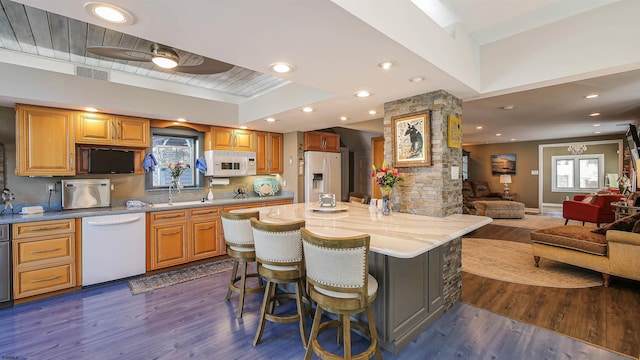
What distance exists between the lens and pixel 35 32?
2678mm

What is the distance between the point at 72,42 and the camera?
2.88 m

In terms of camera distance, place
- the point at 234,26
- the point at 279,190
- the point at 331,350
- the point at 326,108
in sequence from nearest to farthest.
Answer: the point at 234,26 < the point at 331,350 < the point at 326,108 < the point at 279,190

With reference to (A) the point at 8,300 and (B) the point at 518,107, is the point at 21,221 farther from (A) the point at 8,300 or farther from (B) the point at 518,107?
(B) the point at 518,107

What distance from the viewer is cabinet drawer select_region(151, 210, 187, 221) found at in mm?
3771

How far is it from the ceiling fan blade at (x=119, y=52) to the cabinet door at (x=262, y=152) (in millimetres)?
2726

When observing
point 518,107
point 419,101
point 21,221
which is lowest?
point 21,221

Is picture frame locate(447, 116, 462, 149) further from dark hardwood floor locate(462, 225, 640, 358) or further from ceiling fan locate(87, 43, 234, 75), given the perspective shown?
ceiling fan locate(87, 43, 234, 75)

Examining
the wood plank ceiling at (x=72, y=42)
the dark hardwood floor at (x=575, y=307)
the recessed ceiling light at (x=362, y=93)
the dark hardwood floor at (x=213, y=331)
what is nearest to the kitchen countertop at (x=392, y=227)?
the dark hardwood floor at (x=213, y=331)

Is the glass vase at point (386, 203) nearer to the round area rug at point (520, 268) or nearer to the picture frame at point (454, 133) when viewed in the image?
the picture frame at point (454, 133)

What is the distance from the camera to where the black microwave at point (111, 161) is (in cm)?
362

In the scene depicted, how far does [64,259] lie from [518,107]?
6995 mm

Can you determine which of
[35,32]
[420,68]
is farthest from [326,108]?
[35,32]

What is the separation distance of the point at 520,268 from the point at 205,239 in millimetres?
4669

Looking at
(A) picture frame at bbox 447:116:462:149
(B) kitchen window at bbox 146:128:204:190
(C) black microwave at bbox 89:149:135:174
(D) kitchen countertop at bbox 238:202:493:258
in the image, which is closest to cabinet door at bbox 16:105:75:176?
(C) black microwave at bbox 89:149:135:174
